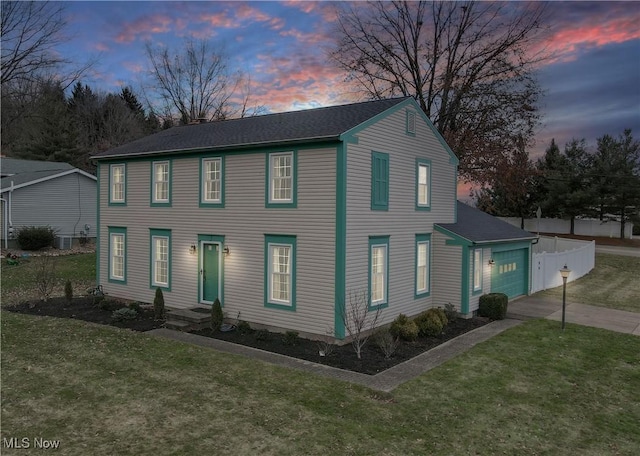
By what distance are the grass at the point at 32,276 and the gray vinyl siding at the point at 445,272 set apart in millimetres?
15095

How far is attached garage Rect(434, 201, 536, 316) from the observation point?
1570 centimetres

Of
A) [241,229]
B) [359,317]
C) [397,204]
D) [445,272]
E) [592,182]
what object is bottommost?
[359,317]

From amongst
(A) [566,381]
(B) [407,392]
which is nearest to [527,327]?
(A) [566,381]

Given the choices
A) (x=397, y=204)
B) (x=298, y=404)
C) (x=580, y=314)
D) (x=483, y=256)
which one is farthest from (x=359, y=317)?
(x=580, y=314)

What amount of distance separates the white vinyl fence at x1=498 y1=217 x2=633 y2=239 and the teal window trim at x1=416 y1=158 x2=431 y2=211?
1368 inches

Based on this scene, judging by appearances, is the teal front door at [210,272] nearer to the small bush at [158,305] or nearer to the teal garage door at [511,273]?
the small bush at [158,305]

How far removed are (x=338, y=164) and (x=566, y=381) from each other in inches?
293

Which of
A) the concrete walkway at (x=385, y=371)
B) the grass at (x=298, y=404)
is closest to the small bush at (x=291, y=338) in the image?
the concrete walkway at (x=385, y=371)

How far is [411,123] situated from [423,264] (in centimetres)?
483

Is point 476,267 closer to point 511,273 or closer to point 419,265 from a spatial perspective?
point 419,265

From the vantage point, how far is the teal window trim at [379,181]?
43.4 ft

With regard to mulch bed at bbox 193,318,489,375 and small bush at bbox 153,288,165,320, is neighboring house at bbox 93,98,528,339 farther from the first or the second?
small bush at bbox 153,288,165,320

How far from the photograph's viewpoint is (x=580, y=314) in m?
16.9

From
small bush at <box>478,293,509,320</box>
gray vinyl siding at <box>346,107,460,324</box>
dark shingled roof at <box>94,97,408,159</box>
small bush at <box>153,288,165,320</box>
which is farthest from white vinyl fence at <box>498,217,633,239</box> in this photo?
small bush at <box>153,288,165,320</box>
